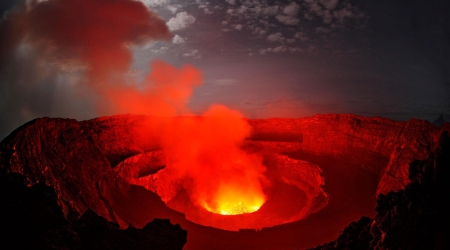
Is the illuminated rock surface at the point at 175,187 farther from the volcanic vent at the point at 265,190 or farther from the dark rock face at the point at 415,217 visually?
the dark rock face at the point at 415,217

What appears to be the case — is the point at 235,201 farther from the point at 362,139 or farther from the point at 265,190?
the point at 362,139

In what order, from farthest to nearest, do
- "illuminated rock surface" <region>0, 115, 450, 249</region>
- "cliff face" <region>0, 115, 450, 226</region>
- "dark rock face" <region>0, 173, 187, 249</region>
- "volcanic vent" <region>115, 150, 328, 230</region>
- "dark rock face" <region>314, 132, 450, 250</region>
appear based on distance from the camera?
"volcanic vent" <region>115, 150, 328, 230</region>, "illuminated rock surface" <region>0, 115, 450, 249</region>, "cliff face" <region>0, 115, 450, 226</region>, "dark rock face" <region>314, 132, 450, 250</region>, "dark rock face" <region>0, 173, 187, 249</region>

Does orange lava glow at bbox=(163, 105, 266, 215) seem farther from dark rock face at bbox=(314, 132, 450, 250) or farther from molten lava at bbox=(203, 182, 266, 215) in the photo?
dark rock face at bbox=(314, 132, 450, 250)

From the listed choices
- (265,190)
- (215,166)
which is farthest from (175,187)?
(265,190)

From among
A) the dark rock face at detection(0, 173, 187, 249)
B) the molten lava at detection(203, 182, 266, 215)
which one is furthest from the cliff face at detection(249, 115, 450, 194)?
the dark rock face at detection(0, 173, 187, 249)

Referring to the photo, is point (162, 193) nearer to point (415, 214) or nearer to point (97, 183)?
point (97, 183)

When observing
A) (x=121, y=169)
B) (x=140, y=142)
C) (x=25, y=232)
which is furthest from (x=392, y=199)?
(x=140, y=142)

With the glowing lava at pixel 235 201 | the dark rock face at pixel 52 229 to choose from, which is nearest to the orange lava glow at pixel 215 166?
the glowing lava at pixel 235 201
